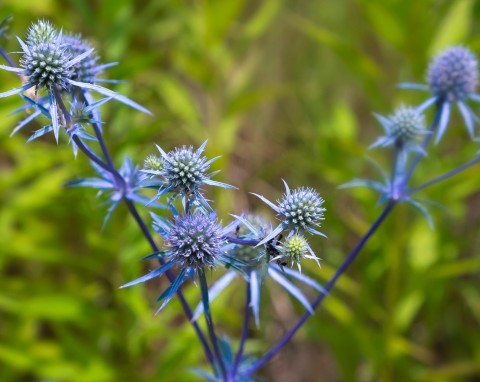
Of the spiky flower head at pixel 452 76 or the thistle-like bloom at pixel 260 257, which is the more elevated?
the spiky flower head at pixel 452 76

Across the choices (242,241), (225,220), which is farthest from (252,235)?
(225,220)

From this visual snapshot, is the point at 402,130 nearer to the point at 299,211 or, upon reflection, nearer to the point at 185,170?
the point at 299,211

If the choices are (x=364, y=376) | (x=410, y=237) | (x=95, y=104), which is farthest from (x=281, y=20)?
(x=95, y=104)

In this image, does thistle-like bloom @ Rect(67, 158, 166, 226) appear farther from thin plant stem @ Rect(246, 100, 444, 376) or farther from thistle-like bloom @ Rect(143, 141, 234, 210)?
thin plant stem @ Rect(246, 100, 444, 376)

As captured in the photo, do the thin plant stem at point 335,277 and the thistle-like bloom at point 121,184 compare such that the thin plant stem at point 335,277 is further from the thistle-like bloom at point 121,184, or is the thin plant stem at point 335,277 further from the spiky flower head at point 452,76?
the thistle-like bloom at point 121,184

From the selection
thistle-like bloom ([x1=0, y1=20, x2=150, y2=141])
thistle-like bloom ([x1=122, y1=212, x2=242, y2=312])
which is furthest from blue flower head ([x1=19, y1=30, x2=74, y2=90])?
thistle-like bloom ([x1=122, y1=212, x2=242, y2=312])

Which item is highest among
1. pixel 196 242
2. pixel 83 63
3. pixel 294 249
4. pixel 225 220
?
pixel 225 220

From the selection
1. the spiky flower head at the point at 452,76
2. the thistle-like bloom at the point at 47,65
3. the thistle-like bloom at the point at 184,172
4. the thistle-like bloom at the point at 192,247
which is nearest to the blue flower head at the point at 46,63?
the thistle-like bloom at the point at 47,65
